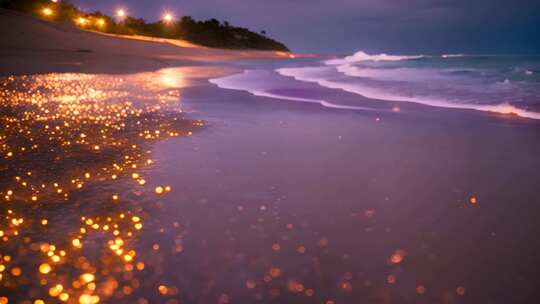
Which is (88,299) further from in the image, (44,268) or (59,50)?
(59,50)

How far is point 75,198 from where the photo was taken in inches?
137

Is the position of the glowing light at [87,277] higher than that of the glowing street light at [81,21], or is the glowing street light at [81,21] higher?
the glowing street light at [81,21]

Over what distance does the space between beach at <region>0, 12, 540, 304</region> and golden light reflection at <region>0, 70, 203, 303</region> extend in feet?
0.06

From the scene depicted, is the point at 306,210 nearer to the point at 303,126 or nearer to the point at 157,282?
the point at 157,282

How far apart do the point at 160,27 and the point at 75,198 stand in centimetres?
9472

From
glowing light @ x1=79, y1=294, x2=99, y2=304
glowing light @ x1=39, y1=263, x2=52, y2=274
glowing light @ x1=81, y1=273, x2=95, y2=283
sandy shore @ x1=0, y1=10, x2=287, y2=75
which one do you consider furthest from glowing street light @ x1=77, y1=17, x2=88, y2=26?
glowing light @ x1=79, y1=294, x2=99, y2=304

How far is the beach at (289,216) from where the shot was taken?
2346 mm

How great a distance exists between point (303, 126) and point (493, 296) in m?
4.61

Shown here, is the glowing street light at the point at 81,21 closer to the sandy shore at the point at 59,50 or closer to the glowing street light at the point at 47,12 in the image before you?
the glowing street light at the point at 47,12

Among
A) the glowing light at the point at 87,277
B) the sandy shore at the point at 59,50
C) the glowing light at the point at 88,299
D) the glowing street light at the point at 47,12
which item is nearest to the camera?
the glowing light at the point at 88,299

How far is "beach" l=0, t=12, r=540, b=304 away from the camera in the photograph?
7.70 feet

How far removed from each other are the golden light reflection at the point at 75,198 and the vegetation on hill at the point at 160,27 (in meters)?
47.8

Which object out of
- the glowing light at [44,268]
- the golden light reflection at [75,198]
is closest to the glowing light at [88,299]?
the golden light reflection at [75,198]

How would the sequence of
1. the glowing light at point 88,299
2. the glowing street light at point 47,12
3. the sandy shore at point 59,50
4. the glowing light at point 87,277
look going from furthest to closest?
the glowing street light at point 47,12 → the sandy shore at point 59,50 → the glowing light at point 87,277 → the glowing light at point 88,299
